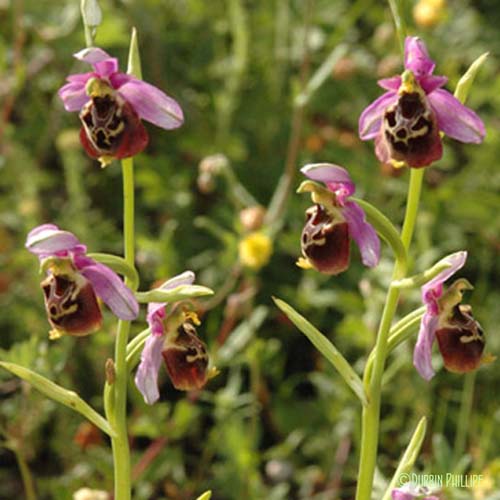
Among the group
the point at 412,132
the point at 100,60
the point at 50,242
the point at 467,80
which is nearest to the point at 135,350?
the point at 50,242

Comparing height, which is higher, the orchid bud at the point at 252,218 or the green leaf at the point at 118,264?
the green leaf at the point at 118,264

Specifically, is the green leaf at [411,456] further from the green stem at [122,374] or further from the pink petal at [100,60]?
the pink petal at [100,60]

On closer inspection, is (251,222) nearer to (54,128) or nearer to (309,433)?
(309,433)

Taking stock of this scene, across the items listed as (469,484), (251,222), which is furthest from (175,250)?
(469,484)

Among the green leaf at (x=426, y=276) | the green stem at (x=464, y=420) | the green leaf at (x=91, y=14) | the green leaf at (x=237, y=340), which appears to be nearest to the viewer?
the green leaf at (x=426, y=276)

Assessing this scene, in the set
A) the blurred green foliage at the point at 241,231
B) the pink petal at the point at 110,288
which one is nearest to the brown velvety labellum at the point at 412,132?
the pink petal at the point at 110,288

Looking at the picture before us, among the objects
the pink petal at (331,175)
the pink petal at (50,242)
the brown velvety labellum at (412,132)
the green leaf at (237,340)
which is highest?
the brown velvety labellum at (412,132)

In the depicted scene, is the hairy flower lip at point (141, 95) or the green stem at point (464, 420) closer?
the hairy flower lip at point (141, 95)
